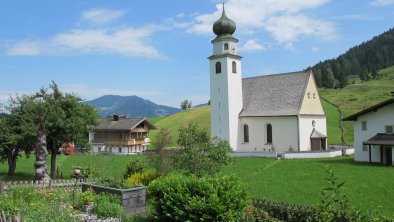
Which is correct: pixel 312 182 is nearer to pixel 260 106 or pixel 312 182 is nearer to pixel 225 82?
pixel 260 106

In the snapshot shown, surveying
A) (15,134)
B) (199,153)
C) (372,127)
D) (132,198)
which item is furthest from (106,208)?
(372,127)

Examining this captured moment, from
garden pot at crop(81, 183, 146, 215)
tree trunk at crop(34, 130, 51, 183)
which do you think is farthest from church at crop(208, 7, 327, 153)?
garden pot at crop(81, 183, 146, 215)

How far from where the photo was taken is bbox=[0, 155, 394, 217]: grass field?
734 inches

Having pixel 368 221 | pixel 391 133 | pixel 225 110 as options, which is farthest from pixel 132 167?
pixel 225 110

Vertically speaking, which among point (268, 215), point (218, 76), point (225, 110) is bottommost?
point (268, 215)

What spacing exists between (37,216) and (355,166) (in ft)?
88.1

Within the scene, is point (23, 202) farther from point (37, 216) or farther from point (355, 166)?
point (355, 166)

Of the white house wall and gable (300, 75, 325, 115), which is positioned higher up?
gable (300, 75, 325, 115)

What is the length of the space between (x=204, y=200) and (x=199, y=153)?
286 inches

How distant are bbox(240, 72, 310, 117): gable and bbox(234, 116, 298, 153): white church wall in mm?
787

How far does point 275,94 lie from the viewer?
49.1 metres

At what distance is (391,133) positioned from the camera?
1353 inches

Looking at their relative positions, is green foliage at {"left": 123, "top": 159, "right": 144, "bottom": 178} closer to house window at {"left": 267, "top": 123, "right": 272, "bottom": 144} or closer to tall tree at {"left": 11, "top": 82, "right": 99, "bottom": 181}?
tall tree at {"left": 11, "top": 82, "right": 99, "bottom": 181}

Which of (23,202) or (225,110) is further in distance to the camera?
(225,110)
